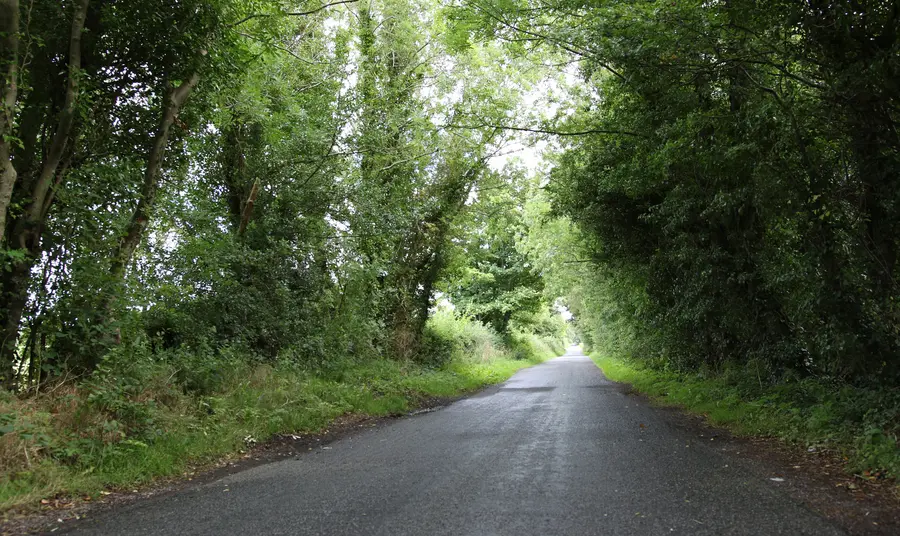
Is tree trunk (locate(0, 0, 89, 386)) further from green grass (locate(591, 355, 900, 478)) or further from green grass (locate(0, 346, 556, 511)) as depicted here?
green grass (locate(591, 355, 900, 478))

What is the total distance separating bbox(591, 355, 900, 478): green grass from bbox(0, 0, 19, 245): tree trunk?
370 inches

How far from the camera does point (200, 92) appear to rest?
8.91m

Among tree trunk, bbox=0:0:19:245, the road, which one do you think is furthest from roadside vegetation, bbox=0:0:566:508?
the road

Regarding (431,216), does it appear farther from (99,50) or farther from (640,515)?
(640,515)

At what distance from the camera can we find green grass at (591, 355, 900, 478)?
575 cm

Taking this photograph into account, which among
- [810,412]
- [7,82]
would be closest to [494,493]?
[810,412]

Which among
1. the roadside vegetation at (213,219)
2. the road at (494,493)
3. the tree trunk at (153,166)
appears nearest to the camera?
the road at (494,493)

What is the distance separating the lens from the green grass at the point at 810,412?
575 cm

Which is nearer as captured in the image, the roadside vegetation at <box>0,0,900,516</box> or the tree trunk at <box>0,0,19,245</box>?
the tree trunk at <box>0,0,19,245</box>

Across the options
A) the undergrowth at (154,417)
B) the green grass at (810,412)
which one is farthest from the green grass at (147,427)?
the green grass at (810,412)

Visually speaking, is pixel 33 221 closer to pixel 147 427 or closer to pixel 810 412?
pixel 147 427

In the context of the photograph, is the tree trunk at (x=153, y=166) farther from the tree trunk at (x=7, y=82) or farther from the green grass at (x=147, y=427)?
the green grass at (x=147, y=427)

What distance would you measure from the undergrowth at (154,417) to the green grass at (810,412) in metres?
6.27

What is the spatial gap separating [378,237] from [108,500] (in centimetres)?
1007
